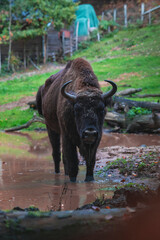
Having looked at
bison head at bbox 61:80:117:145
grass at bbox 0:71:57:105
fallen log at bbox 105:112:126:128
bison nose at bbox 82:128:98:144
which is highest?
bison head at bbox 61:80:117:145

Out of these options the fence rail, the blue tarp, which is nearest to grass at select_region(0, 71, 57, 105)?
the blue tarp

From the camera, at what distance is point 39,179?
23.2 feet

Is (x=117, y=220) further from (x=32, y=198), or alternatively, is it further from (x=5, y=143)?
(x=5, y=143)

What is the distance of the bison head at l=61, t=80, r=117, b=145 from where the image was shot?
574 centimetres

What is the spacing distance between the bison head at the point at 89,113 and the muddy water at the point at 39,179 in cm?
93

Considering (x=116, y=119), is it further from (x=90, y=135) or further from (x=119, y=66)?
(x=119, y=66)

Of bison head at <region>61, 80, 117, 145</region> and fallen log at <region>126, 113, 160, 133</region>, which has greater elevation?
bison head at <region>61, 80, 117, 145</region>

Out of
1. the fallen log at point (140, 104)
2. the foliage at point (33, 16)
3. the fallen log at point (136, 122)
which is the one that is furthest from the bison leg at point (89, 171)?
the foliage at point (33, 16)

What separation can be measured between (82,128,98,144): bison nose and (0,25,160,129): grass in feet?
35.0

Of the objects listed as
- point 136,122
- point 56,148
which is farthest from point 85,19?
point 56,148

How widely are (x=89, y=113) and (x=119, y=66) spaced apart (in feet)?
63.7

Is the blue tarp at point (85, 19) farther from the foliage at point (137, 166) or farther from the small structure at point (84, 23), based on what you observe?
the foliage at point (137, 166)

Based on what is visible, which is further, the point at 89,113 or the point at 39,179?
the point at 39,179

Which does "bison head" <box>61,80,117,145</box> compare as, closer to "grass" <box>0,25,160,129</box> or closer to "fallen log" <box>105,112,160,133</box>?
"fallen log" <box>105,112,160,133</box>
